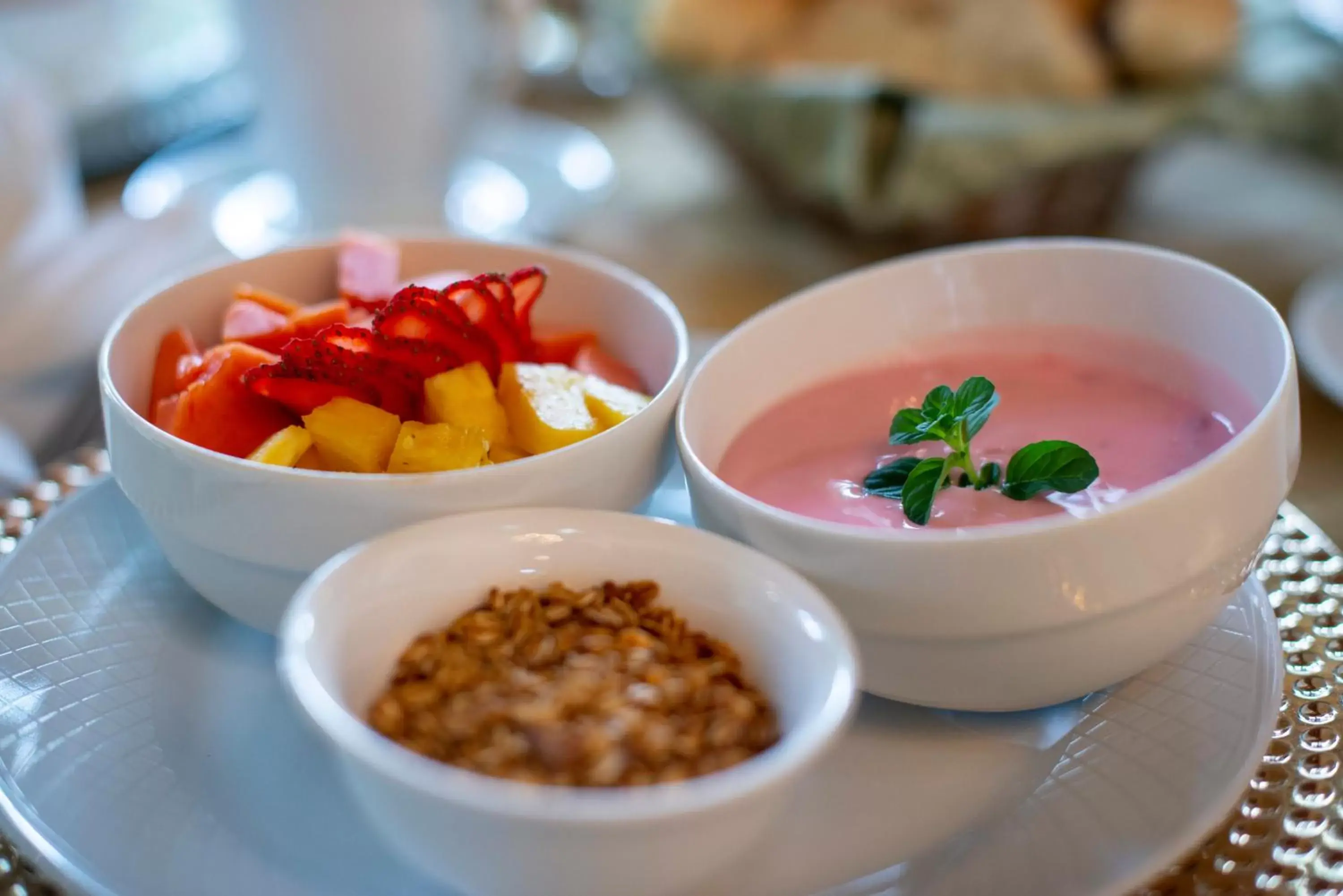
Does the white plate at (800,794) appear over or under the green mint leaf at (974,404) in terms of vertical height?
under

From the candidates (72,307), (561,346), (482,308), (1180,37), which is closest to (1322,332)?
(1180,37)

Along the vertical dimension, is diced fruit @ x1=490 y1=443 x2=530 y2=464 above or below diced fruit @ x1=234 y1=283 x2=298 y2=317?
below

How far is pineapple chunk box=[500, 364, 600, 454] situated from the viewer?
1140 mm

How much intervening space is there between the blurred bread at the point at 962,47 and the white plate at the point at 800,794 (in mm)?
1208

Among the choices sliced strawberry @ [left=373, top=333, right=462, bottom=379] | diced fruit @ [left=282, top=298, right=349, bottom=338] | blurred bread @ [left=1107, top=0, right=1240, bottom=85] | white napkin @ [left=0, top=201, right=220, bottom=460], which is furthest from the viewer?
blurred bread @ [left=1107, top=0, right=1240, bottom=85]

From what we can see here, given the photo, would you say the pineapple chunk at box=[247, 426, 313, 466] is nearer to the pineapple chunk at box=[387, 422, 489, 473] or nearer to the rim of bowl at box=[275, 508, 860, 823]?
the pineapple chunk at box=[387, 422, 489, 473]

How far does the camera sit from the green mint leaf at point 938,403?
1127 mm

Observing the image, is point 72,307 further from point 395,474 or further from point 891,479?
point 891,479

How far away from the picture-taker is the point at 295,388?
3.69 feet

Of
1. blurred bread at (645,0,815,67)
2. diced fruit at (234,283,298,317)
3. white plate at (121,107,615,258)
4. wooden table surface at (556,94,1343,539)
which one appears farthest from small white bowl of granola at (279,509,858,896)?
blurred bread at (645,0,815,67)

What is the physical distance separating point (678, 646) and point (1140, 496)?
35cm

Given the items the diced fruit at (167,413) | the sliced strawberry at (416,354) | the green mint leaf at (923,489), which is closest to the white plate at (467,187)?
the diced fruit at (167,413)

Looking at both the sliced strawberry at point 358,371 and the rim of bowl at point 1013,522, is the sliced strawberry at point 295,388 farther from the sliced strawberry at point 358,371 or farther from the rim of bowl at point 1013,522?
the rim of bowl at point 1013,522

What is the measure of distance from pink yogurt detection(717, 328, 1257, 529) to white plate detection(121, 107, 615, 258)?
0.99m
